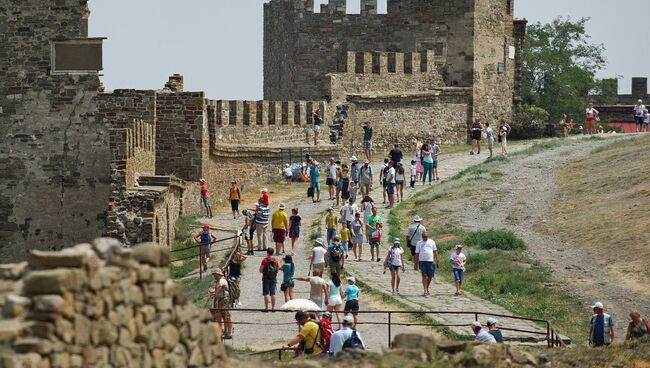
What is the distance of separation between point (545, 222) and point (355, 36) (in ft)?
76.7

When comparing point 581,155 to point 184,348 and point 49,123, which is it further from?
point 184,348

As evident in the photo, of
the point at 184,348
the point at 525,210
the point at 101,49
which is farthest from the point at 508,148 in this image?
the point at 184,348

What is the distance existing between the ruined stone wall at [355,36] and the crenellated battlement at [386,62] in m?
0.97

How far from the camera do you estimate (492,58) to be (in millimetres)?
59812

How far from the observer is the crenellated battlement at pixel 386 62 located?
55.5 metres

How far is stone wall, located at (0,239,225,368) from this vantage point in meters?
12.6

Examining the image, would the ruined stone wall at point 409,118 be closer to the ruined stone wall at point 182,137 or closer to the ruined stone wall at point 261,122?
the ruined stone wall at point 261,122

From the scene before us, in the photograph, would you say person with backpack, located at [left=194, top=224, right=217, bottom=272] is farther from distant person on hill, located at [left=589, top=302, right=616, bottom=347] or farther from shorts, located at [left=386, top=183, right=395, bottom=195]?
distant person on hill, located at [left=589, top=302, right=616, bottom=347]

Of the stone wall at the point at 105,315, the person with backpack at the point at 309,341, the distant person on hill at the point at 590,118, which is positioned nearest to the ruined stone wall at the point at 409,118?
the distant person on hill at the point at 590,118

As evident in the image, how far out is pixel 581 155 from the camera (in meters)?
49.4

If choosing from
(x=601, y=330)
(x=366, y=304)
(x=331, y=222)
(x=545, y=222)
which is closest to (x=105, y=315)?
(x=601, y=330)

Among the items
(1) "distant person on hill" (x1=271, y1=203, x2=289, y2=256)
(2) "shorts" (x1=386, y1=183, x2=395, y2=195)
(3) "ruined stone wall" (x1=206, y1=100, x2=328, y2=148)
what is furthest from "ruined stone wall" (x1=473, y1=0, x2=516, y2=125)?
(1) "distant person on hill" (x1=271, y1=203, x2=289, y2=256)

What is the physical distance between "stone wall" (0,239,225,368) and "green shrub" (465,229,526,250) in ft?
75.1

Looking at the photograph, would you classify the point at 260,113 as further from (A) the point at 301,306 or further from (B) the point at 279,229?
(A) the point at 301,306
